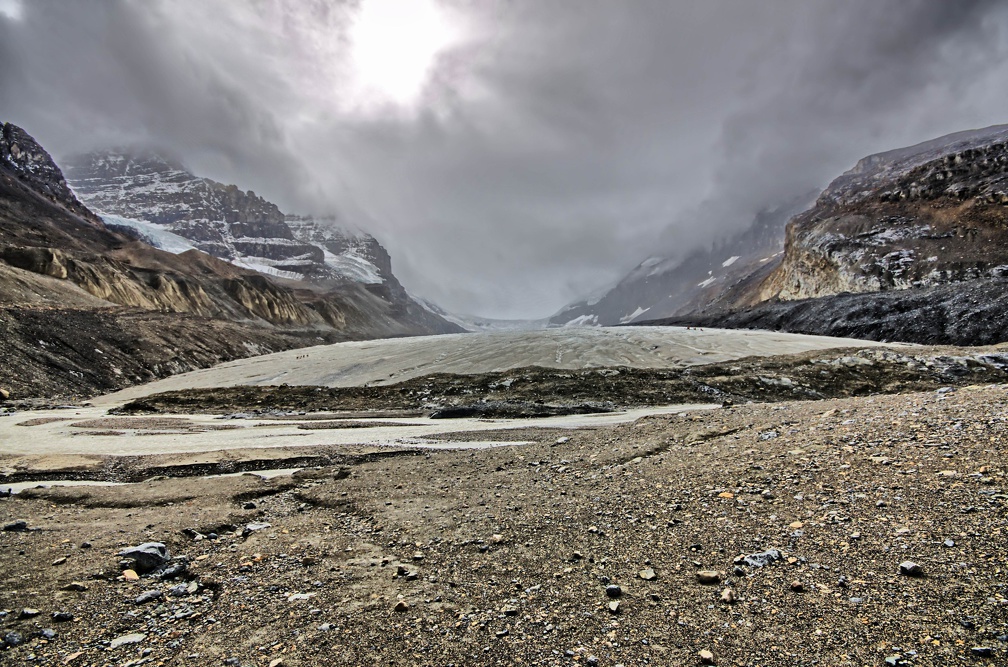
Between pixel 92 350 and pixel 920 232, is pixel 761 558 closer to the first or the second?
pixel 92 350

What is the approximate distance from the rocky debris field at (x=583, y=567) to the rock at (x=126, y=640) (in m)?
0.02

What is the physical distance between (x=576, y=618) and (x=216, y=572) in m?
4.99

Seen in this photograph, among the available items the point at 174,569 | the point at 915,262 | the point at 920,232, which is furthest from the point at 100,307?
the point at 920,232

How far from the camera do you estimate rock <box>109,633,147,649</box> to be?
4445 millimetres

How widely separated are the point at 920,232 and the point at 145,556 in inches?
4144

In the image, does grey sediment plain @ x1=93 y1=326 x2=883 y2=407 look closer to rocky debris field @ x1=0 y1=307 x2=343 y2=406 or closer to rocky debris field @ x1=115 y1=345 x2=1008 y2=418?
rocky debris field @ x1=0 y1=307 x2=343 y2=406

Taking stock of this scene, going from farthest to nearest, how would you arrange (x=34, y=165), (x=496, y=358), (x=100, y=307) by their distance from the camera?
(x=34, y=165), (x=100, y=307), (x=496, y=358)

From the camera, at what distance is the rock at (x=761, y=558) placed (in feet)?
16.7

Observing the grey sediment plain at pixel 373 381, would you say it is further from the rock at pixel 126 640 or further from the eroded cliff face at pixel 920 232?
the eroded cliff face at pixel 920 232

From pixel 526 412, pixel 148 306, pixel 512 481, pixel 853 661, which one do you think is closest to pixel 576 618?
pixel 853 661

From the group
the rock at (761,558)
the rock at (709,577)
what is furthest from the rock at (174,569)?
the rock at (761,558)

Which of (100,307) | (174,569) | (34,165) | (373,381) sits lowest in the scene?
(174,569)

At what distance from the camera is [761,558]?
516 cm

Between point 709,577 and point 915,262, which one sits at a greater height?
point 915,262
